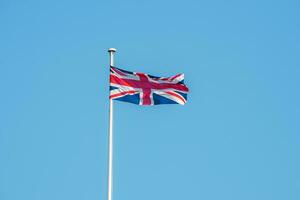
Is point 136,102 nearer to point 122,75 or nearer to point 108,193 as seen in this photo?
point 122,75

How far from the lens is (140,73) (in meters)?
47.0

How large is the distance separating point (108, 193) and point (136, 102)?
5.29 meters

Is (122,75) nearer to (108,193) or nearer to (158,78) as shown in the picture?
(158,78)

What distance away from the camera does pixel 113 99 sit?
45156mm

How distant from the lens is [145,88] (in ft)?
154

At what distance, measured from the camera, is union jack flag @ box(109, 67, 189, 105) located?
45.8 m

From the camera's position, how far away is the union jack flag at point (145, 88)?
45750mm

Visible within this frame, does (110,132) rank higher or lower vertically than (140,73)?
lower

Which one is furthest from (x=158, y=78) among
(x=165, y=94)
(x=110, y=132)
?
(x=110, y=132)

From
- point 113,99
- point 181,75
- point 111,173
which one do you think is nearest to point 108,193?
point 111,173

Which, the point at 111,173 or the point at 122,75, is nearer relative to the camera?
the point at 111,173

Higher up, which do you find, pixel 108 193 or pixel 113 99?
pixel 113 99

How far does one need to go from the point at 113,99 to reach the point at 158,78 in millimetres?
3285

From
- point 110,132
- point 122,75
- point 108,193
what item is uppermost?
point 122,75
